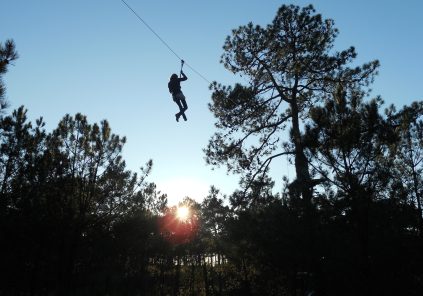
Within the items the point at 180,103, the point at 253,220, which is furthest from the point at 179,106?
the point at 253,220

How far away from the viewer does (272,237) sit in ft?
37.3

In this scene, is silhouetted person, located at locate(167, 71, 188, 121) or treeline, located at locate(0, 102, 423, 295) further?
silhouetted person, located at locate(167, 71, 188, 121)

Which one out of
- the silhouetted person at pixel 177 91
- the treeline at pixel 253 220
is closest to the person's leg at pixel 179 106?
the silhouetted person at pixel 177 91

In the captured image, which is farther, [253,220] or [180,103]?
[253,220]

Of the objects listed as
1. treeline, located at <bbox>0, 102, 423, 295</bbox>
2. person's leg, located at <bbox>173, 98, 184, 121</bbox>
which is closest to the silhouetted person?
person's leg, located at <bbox>173, 98, 184, 121</bbox>

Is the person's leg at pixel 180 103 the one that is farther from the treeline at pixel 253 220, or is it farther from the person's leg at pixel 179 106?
the treeline at pixel 253 220

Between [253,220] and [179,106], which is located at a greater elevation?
[179,106]

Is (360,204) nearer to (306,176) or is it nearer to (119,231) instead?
(306,176)

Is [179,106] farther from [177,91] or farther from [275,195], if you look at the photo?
[275,195]

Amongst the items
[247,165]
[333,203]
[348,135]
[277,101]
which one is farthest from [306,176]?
[277,101]

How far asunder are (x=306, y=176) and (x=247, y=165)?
442 cm

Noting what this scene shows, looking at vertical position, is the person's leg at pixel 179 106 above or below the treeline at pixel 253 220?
above

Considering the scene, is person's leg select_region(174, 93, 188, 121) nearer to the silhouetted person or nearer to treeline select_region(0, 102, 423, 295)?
the silhouetted person

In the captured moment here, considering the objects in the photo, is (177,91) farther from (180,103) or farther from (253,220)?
(253,220)
